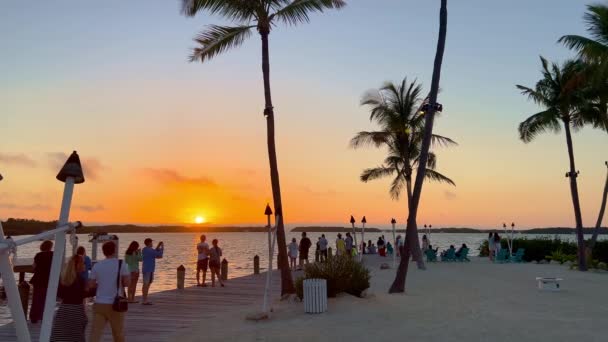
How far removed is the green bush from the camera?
1514cm

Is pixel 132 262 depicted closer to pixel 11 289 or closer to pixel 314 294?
pixel 314 294

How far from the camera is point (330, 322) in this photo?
1215 cm

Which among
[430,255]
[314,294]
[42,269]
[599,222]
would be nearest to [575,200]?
[599,222]

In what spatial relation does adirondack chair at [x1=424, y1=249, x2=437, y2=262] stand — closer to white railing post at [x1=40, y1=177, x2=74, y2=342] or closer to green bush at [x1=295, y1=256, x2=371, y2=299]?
green bush at [x1=295, y1=256, x2=371, y2=299]

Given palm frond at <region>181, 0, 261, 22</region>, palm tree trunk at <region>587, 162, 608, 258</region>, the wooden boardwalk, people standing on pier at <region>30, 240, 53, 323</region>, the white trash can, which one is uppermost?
palm frond at <region>181, 0, 261, 22</region>

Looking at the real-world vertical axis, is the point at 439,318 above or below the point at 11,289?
below

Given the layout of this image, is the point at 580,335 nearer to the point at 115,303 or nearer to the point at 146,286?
the point at 115,303

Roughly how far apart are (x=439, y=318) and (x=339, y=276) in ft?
11.2

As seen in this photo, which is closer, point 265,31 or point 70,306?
point 70,306

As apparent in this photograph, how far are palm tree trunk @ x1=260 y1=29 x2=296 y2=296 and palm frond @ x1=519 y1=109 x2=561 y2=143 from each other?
18478mm

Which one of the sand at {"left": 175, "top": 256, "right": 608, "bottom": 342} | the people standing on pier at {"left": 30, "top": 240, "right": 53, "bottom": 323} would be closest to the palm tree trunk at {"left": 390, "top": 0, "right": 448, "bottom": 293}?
the sand at {"left": 175, "top": 256, "right": 608, "bottom": 342}

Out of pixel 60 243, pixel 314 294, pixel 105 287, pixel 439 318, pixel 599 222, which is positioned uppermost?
pixel 599 222

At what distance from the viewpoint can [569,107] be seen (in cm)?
2838

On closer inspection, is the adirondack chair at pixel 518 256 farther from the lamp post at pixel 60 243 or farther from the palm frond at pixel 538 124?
the lamp post at pixel 60 243
